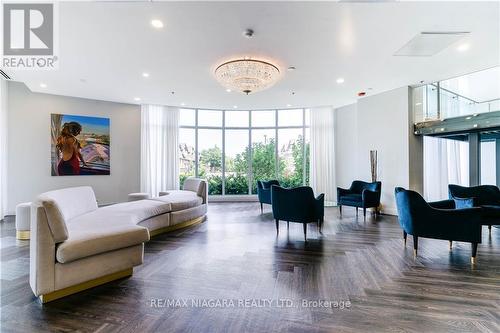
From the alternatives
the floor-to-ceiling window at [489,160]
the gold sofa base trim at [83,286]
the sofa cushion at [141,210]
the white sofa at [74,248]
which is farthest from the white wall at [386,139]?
the gold sofa base trim at [83,286]

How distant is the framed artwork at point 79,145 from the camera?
6.68 metres

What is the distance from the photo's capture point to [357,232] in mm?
4805

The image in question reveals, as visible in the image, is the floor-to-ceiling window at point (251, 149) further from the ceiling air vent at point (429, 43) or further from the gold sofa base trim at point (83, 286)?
the gold sofa base trim at point (83, 286)

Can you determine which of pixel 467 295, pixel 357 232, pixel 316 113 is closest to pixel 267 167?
pixel 316 113

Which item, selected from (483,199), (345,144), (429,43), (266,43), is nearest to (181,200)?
(266,43)

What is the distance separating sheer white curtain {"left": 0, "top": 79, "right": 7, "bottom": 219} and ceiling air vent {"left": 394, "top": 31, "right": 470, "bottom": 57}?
8676 mm

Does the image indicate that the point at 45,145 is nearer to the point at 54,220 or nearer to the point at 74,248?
the point at 54,220

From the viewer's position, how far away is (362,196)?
6016mm

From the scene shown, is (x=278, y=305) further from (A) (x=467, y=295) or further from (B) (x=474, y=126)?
(B) (x=474, y=126)

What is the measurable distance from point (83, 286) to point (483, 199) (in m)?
6.76

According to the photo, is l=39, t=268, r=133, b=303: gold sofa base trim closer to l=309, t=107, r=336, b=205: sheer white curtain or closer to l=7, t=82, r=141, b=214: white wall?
l=7, t=82, r=141, b=214: white wall

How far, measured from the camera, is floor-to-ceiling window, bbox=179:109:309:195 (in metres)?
9.03

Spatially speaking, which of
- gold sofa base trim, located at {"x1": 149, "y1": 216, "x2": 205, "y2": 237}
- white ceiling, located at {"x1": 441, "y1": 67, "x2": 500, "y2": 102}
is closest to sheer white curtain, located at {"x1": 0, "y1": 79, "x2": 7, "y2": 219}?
gold sofa base trim, located at {"x1": 149, "y1": 216, "x2": 205, "y2": 237}

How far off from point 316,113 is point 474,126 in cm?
423
